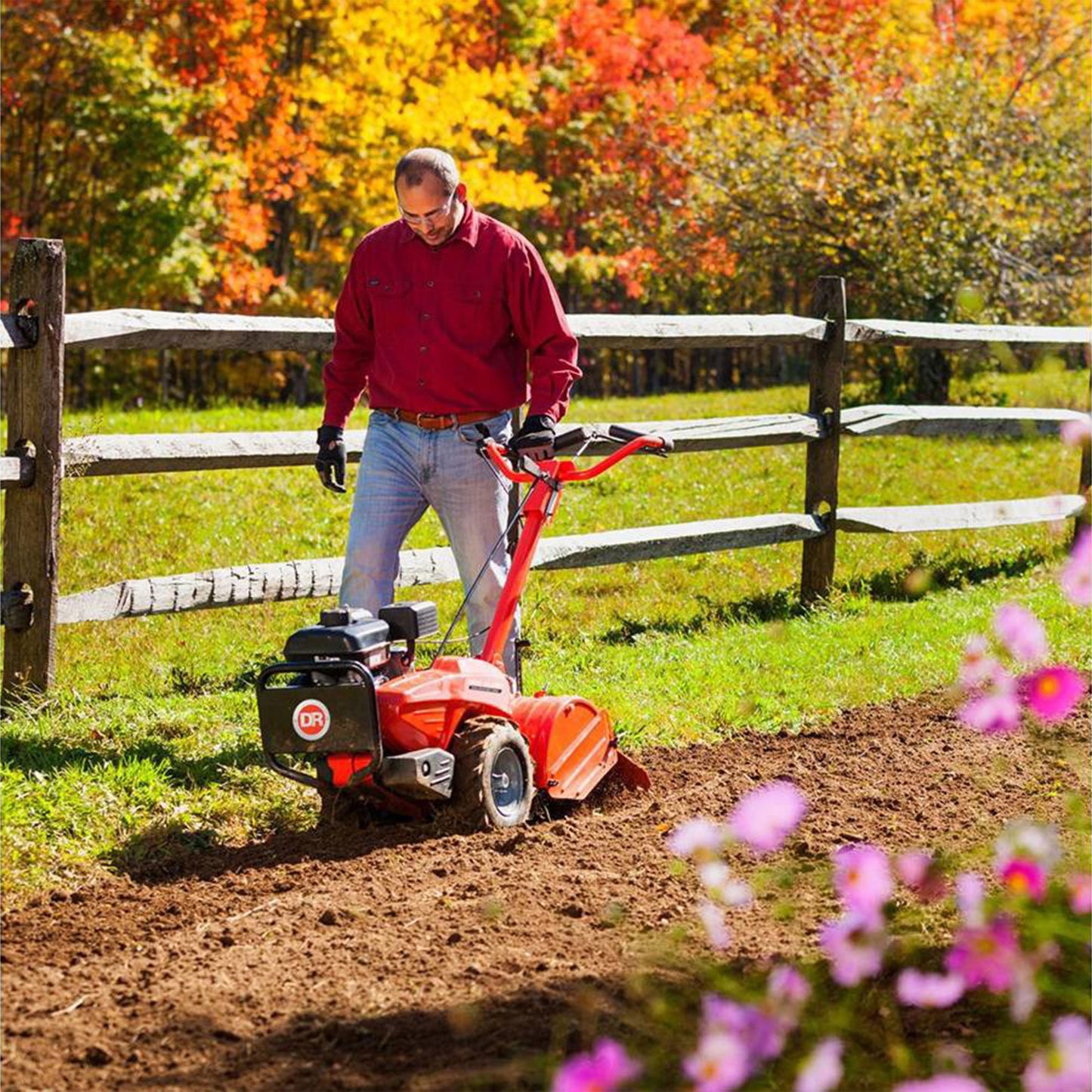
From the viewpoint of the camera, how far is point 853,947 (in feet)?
9.20

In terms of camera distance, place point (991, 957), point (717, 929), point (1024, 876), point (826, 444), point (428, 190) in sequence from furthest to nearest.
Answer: point (826, 444), point (428, 190), point (717, 929), point (1024, 876), point (991, 957)

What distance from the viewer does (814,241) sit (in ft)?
58.4

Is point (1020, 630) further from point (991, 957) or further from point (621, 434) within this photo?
point (621, 434)

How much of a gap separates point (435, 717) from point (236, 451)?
7.94 ft

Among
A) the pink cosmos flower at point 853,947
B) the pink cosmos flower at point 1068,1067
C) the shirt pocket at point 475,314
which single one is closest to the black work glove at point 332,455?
the shirt pocket at point 475,314

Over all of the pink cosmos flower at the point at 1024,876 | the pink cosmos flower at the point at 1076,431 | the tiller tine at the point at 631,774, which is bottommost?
the tiller tine at the point at 631,774

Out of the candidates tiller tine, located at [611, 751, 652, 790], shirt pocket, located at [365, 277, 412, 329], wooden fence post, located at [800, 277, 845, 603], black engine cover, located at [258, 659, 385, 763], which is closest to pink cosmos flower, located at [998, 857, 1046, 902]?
black engine cover, located at [258, 659, 385, 763]

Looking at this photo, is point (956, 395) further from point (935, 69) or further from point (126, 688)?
point (126, 688)

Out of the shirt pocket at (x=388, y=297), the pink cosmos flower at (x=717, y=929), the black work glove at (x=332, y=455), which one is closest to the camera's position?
the pink cosmos flower at (x=717, y=929)

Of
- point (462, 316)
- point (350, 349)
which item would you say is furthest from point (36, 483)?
point (462, 316)

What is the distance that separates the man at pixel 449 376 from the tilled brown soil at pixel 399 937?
95cm

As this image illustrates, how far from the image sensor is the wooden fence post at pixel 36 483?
593 cm

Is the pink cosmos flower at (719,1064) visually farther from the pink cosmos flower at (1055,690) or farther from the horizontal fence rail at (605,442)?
the horizontal fence rail at (605,442)

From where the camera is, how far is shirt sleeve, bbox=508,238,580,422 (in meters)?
5.29
